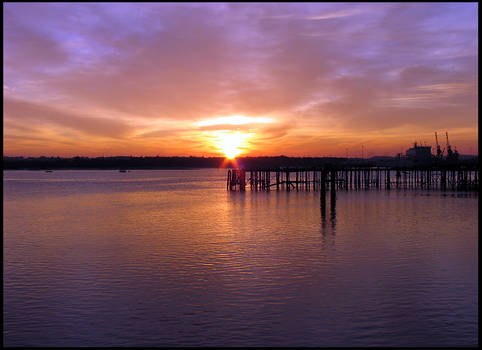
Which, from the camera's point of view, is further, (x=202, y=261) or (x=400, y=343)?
(x=202, y=261)

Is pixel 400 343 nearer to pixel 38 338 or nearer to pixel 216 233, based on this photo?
pixel 38 338

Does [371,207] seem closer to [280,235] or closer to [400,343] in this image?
[280,235]

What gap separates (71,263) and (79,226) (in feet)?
43.8

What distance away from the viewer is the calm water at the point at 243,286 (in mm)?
10586

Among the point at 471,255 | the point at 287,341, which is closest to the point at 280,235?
the point at 471,255

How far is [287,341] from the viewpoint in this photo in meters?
10.1

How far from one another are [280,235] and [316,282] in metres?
10.7

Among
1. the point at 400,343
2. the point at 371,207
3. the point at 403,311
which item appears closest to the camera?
the point at 400,343

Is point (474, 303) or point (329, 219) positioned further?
point (329, 219)

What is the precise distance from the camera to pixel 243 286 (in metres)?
14.5

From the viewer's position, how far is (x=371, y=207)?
1644 inches

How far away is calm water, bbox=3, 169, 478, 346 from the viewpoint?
417 inches

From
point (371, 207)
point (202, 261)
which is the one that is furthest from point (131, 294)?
point (371, 207)

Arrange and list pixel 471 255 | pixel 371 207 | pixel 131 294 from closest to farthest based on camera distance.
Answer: pixel 131 294 → pixel 471 255 → pixel 371 207
